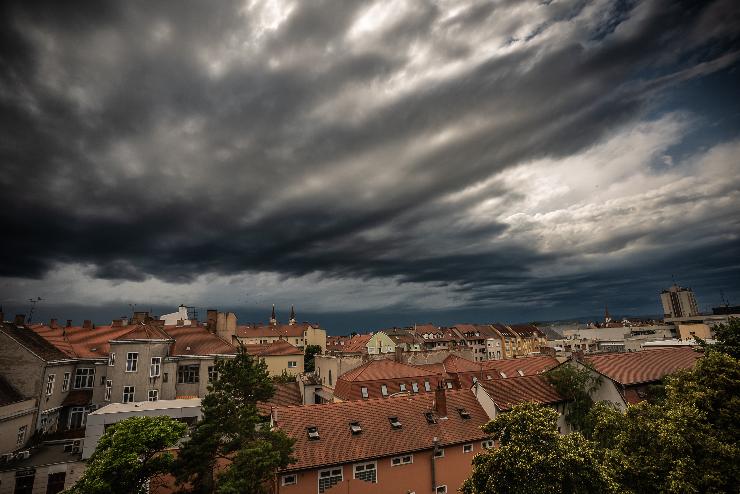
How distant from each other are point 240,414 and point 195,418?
668 inches

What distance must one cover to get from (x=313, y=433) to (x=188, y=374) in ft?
86.6

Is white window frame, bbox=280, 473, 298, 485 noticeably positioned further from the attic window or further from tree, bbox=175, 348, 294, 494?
tree, bbox=175, 348, 294, 494

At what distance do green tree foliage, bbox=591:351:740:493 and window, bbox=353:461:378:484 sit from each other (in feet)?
60.3

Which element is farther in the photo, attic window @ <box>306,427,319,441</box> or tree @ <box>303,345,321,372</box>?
tree @ <box>303,345,321,372</box>

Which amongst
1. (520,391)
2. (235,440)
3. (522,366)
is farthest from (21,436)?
(522,366)

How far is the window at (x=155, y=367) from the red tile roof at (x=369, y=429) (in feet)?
72.5

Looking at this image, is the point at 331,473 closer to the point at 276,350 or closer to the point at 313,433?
the point at 313,433

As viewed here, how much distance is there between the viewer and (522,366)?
6153 centimetres

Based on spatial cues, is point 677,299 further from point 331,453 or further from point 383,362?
point 331,453

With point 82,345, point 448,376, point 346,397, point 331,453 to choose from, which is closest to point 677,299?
point 448,376

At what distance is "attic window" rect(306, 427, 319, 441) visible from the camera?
3309 centimetres

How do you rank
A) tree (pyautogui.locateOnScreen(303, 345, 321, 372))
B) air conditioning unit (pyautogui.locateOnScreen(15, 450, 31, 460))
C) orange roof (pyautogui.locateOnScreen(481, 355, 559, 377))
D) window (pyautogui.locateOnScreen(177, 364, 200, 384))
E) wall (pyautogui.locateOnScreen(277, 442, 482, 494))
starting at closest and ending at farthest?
wall (pyautogui.locateOnScreen(277, 442, 482, 494)) → air conditioning unit (pyautogui.locateOnScreen(15, 450, 31, 460)) → window (pyautogui.locateOnScreen(177, 364, 200, 384)) → orange roof (pyautogui.locateOnScreen(481, 355, 559, 377)) → tree (pyautogui.locateOnScreen(303, 345, 321, 372))

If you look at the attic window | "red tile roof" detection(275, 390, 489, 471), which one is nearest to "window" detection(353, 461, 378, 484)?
"red tile roof" detection(275, 390, 489, 471)

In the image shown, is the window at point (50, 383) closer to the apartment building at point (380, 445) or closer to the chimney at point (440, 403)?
the apartment building at point (380, 445)
